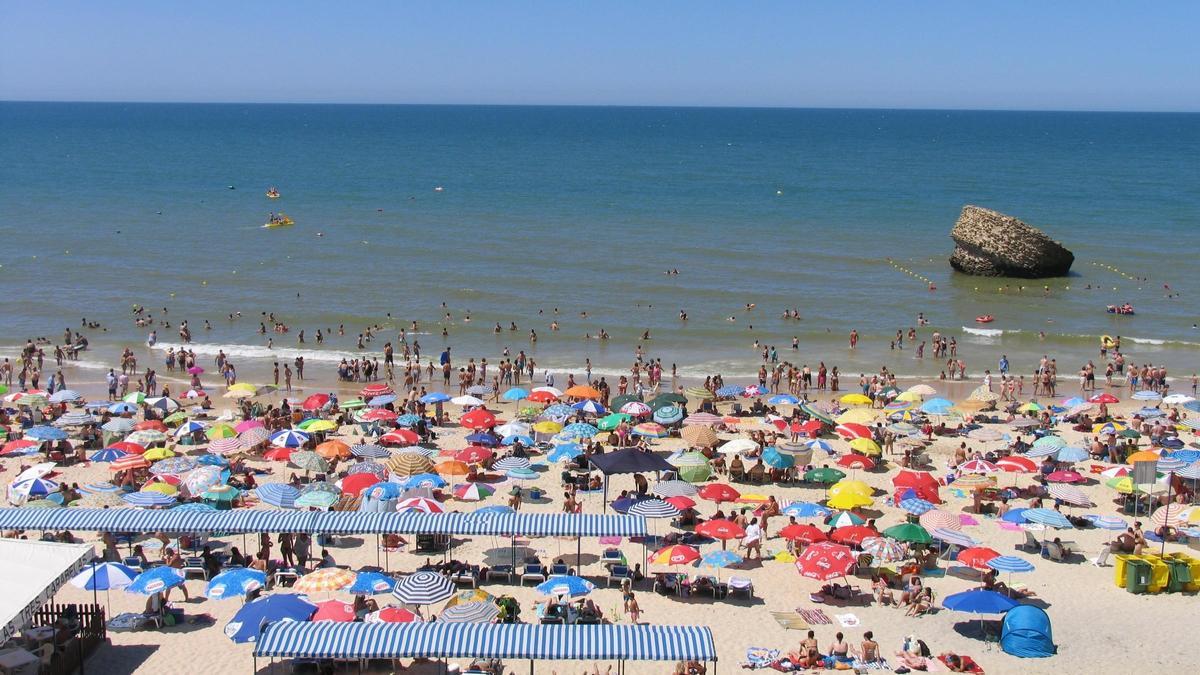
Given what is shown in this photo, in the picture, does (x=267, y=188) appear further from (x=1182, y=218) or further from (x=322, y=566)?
(x=322, y=566)

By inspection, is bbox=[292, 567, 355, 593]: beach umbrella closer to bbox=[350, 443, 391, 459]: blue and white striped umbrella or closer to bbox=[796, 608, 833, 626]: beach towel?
bbox=[796, 608, 833, 626]: beach towel

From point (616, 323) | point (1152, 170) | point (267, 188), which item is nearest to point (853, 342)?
point (616, 323)

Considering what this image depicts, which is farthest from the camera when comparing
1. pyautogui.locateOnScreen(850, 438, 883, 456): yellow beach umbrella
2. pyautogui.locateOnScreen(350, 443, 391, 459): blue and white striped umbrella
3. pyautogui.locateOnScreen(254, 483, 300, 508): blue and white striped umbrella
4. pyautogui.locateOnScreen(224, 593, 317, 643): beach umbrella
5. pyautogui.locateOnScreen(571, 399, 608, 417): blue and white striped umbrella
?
pyautogui.locateOnScreen(571, 399, 608, 417): blue and white striped umbrella

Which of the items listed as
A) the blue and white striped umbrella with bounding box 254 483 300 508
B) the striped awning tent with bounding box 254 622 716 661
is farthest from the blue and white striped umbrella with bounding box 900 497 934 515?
the blue and white striped umbrella with bounding box 254 483 300 508

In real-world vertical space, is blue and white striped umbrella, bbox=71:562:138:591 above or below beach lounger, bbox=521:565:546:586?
above

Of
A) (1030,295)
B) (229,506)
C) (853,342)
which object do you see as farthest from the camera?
(1030,295)

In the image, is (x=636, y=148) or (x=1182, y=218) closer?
(x=1182, y=218)

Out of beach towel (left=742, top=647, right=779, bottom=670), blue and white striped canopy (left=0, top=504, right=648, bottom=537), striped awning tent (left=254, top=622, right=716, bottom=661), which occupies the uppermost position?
striped awning tent (left=254, top=622, right=716, bottom=661)
